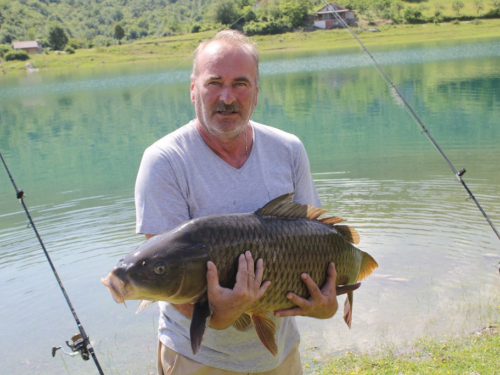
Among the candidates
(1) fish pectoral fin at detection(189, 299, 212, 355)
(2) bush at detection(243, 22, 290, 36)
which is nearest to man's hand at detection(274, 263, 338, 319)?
(1) fish pectoral fin at detection(189, 299, 212, 355)

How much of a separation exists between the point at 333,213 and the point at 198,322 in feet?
23.8

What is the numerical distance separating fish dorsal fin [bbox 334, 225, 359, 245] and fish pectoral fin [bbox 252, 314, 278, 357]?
0.56 m

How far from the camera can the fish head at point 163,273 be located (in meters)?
2.15

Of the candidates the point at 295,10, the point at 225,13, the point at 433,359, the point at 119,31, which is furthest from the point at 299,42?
the point at 119,31

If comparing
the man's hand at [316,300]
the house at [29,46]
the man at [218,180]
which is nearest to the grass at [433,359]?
the man at [218,180]

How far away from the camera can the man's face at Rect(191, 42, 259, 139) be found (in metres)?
2.52

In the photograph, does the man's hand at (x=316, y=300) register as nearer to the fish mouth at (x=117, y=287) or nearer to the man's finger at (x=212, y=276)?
the man's finger at (x=212, y=276)

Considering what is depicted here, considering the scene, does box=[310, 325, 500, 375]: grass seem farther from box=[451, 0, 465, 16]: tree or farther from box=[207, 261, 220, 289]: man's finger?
box=[451, 0, 465, 16]: tree

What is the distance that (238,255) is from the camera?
225 centimetres

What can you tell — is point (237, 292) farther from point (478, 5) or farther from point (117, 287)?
point (478, 5)

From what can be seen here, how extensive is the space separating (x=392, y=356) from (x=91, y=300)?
3.90m

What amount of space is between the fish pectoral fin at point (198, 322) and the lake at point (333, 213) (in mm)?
3320

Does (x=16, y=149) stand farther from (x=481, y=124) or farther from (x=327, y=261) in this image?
(x=327, y=261)

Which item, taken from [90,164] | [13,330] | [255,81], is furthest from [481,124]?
[255,81]
